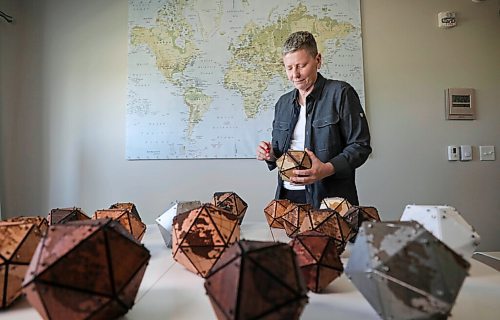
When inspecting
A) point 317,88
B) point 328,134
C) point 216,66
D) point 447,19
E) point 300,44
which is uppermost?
point 447,19

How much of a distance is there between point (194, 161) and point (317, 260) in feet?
6.42

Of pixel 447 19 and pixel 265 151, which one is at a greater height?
pixel 447 19

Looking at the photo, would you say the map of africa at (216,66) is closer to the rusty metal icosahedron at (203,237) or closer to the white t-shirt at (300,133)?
the white t-shirt at (300,133)

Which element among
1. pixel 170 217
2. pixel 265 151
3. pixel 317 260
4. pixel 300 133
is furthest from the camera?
pixel 300 133

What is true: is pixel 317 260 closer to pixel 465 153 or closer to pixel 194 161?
pixel 194 161

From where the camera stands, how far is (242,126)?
231 cm

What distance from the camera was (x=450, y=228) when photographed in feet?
1.42

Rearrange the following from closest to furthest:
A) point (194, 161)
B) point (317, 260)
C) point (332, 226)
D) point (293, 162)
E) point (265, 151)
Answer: point (317, 260), point (332, 226), point (293, 162), point (265, 151), point (194, 161)

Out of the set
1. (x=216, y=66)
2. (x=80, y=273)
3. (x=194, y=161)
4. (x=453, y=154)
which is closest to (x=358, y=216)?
(x=80, y=273)

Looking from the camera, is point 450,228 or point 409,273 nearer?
point 409,273

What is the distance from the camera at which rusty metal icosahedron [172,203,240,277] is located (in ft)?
1.49

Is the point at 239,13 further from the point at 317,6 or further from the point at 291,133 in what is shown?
the point at 291,133

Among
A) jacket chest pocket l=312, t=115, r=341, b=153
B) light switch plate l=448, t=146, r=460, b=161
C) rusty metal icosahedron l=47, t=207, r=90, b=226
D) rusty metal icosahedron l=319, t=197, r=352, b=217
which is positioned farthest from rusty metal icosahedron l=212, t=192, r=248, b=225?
light switch plate l=448, t=146, r=460, b=161

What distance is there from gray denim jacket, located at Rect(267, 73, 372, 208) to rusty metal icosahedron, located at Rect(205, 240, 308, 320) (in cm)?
99
